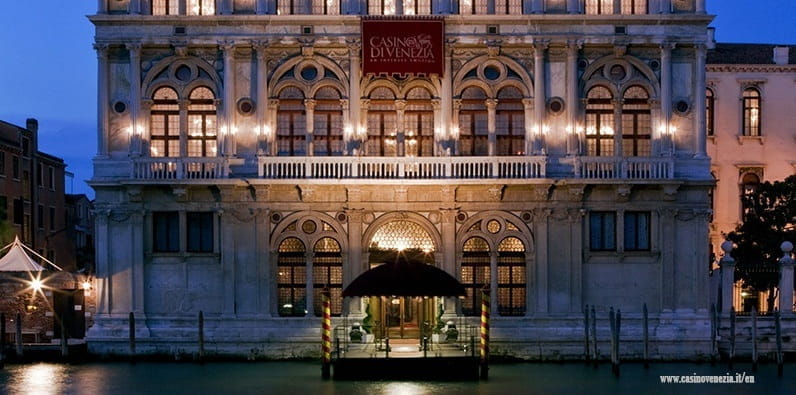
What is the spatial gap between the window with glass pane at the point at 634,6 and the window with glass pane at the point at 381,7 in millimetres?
6901

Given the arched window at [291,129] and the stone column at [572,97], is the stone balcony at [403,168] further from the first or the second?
the arched window at [291,129]

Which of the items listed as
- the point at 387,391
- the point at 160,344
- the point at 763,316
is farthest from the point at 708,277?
the point at 160,344

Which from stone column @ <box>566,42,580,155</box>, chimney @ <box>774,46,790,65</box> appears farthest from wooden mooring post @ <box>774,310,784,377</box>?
chimney @ <box>774,46,790,65</box>

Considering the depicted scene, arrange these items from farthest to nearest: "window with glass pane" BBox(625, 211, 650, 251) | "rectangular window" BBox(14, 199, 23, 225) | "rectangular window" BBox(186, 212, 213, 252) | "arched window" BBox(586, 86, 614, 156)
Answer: "rectangular window" BBox(14, 199, 23, 225) < "arched window" BBox(586, 86, 614, 156) < "rectangular window" BBox(186, 212, 213, 252) < "window with glass pane" BBox(625, 211, 650, 251)

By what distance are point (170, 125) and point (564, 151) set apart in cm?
1180

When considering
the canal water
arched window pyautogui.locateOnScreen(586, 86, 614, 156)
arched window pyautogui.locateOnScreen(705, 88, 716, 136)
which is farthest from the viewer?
arched window pyautogui.locateOnScreen(705, 88, 716, 136)

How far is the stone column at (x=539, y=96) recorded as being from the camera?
Result: 3962 centimetres

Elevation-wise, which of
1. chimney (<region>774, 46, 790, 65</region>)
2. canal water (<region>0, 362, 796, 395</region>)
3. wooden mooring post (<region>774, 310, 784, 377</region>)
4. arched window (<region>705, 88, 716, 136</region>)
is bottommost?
canal water (<region>0, 362, 796, 395</region>)

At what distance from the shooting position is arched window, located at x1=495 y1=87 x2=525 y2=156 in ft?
132

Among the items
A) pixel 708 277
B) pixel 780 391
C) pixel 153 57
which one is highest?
pixel 153 57

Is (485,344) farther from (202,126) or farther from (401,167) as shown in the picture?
(202,126)

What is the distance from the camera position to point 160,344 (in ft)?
130

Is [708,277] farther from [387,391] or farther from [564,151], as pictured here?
[387,391]

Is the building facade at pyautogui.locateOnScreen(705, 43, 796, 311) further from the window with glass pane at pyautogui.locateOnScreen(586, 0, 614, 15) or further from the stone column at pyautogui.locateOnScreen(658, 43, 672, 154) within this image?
the window with glass pane at pyautogui.locateOnScreen(586, 0, 614, 15)
